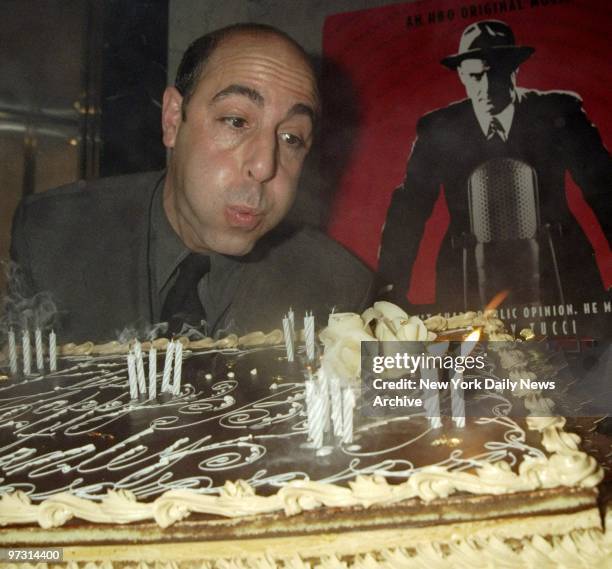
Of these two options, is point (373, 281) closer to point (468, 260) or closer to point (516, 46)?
point (468, 260)

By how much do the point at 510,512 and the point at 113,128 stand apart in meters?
2.64

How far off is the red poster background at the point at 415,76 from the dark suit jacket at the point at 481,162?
5 cm

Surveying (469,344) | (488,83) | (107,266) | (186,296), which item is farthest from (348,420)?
(488,83)

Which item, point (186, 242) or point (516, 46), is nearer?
point (186, 242)

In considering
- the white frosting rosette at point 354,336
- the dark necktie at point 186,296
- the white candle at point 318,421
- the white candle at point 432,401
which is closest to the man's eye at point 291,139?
the dark necktie at point 186,296

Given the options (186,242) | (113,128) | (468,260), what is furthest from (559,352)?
(113,128)

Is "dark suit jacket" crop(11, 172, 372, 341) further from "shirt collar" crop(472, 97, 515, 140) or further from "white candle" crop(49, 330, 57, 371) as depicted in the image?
"shirt collar" crop(472, 97, 515, 140)

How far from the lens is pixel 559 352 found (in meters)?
2.53

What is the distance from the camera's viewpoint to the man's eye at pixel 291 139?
97.5 inches

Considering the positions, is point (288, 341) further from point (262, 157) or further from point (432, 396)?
point (262, 157)

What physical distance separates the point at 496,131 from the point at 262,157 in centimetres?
139

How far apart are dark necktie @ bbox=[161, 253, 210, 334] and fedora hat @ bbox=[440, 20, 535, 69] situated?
6.06 feet

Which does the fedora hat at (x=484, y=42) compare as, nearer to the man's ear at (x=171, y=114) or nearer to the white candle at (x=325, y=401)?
the man's ear at (x=171, y=114)

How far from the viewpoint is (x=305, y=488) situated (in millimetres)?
875
